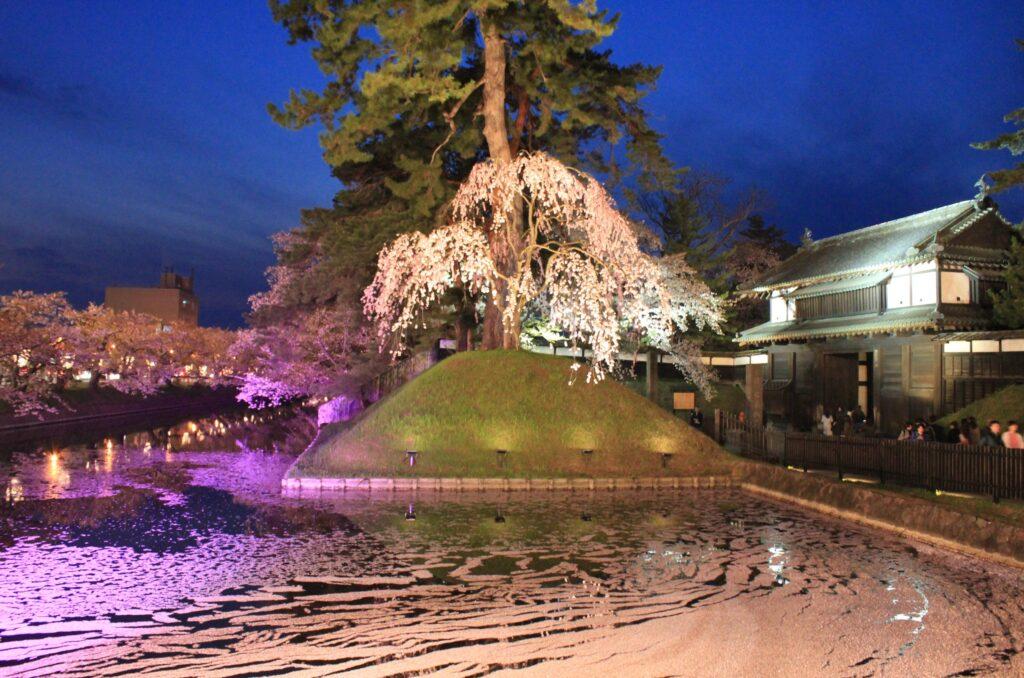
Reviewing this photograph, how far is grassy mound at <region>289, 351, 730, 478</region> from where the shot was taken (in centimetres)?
1867

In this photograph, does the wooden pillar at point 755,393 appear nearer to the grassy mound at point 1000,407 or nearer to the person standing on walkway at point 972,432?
the grassy mound at point 1000,407

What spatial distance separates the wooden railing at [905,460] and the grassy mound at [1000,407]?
6.16 metres

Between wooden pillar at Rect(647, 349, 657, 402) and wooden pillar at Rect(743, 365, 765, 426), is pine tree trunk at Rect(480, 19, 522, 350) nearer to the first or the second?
wooden pillar at Rect(743, 365, 765, 426)

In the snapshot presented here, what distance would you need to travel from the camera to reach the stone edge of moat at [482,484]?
1738cm

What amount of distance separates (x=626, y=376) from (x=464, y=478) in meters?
23.8

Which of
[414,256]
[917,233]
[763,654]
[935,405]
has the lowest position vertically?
[763,654]

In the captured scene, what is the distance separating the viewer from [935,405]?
26062 millimetres

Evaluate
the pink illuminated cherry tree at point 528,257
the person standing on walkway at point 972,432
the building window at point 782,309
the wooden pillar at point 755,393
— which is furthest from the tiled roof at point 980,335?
the pink illuminated cherry tree at point 528,257

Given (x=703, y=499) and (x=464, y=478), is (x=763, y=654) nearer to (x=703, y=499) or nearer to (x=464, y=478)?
(x=703, y=499)

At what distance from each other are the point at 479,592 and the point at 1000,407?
19285 mm

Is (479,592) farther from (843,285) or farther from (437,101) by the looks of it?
(843,285)

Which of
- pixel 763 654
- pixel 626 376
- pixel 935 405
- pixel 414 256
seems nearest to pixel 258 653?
pixel 763 654

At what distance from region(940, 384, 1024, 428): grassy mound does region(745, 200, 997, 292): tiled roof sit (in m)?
6.43

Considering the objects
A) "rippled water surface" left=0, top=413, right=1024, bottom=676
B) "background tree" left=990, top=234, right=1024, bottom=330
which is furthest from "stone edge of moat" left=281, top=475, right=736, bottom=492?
→ "background tree" left=990, top=234, right=1024, bottom=330
